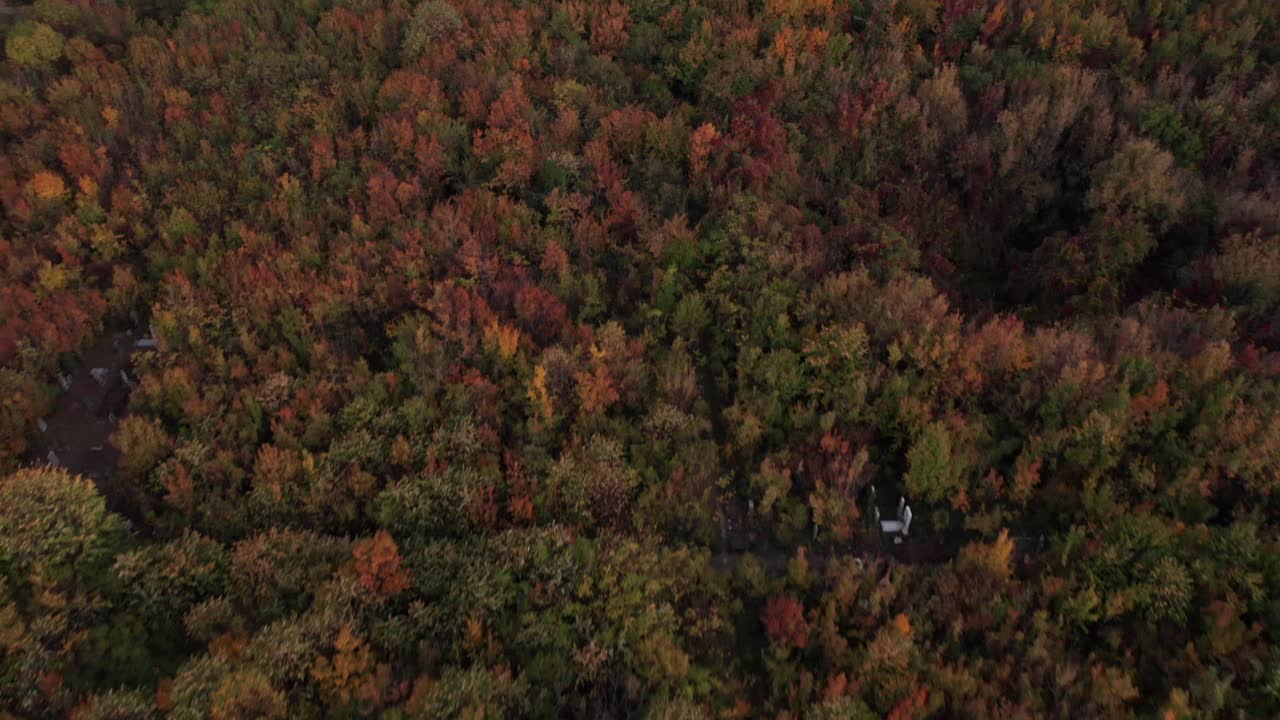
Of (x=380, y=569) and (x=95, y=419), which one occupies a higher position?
(x=380, y=569)

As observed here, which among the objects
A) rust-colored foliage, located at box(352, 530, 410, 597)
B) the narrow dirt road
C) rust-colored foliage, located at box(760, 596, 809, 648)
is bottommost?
the narrow dirt road

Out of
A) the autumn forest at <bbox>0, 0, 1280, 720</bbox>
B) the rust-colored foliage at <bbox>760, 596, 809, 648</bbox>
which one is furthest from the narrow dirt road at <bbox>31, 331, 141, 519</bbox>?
the rust-colored foliage at <bbox>760, 596, 809, 648</bbox>

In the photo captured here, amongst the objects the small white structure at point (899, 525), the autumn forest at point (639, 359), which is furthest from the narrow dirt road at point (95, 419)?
the small white structure at point (899, 525)

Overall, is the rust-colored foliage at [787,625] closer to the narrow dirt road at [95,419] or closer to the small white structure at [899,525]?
the small white structure at [899,525]

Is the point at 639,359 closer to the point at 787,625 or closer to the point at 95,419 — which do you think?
the point at 787,625

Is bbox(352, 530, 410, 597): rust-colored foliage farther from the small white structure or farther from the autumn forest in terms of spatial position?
the small white structure

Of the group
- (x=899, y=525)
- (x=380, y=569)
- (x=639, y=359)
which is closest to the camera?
(x=380, y=569)

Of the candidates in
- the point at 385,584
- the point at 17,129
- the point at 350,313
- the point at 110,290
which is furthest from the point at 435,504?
the point at 17,129

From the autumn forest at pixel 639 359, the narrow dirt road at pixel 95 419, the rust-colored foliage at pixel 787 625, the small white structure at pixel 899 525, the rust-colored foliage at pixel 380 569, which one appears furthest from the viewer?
the narrow dirt road at pixel 95 419

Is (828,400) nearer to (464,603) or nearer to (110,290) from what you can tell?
(464,603)

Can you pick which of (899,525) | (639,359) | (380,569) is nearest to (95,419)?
(380,569)
